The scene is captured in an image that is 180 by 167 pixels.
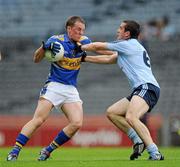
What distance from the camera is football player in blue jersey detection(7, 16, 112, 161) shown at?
11375 millimetres

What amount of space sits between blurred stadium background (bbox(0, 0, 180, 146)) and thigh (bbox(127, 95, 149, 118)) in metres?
9.81

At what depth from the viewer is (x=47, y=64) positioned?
81.7 feet

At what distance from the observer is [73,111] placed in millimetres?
11531

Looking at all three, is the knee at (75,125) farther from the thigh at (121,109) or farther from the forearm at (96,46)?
the forearm at (96,46)

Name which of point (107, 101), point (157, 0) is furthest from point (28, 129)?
point (157, 0)

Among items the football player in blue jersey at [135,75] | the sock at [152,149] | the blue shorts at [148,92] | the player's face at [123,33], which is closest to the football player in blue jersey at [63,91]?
the football player in blue jersey at [135,75]

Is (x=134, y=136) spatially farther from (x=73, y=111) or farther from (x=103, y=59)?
(x=103, y=59)

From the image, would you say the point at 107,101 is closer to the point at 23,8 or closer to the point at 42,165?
the point at 23,8

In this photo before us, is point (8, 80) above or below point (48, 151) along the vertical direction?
below

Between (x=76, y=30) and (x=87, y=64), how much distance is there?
1321cm

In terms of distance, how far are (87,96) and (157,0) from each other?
4.25 meters

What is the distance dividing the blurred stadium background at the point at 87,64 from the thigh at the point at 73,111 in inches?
368

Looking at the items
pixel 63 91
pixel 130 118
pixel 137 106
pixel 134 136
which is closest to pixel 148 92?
pixel 137 106

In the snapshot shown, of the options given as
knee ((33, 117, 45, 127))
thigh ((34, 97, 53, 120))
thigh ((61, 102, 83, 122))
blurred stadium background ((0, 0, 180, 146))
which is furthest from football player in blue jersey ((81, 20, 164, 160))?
blurred stadium background ((0, 0, 180, 146))
